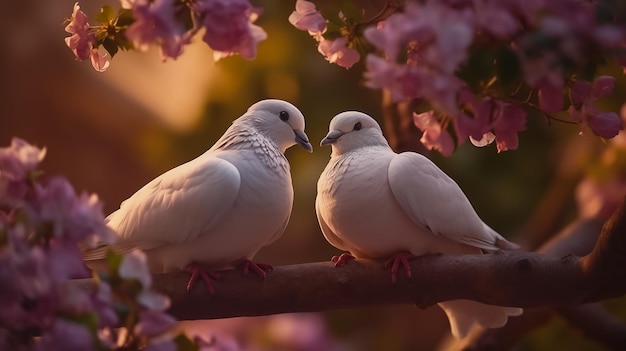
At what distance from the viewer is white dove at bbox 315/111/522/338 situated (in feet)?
3.60

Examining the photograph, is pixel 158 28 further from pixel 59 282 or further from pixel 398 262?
pixel 398 262

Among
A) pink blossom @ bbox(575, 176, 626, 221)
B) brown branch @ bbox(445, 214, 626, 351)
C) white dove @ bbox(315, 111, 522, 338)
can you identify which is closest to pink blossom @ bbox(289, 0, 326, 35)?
white dove @ bbox(315, 111, 522, 338)

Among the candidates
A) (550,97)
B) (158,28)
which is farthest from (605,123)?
(158,28)

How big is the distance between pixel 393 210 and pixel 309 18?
0.97 feet

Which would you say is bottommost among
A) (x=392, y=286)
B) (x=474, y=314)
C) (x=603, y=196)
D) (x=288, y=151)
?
(x=603, y=196)

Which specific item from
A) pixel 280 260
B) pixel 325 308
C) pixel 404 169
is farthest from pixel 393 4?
pixel 280 260

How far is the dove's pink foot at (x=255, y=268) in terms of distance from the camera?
1070mm

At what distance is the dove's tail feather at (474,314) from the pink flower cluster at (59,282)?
0.61 metres

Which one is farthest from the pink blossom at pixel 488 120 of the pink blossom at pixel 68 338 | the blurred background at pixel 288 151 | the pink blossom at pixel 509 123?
the blurred background at pixel 288 151

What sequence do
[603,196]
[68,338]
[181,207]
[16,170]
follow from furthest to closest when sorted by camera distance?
[603,196]
[181,207]
[16,170]
[68,338]

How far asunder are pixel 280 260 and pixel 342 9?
1.93 m

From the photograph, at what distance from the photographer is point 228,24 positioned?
81cm

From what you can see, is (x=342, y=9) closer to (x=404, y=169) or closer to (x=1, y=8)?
(x=404, y=169)

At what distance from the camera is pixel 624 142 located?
5.94 ft
